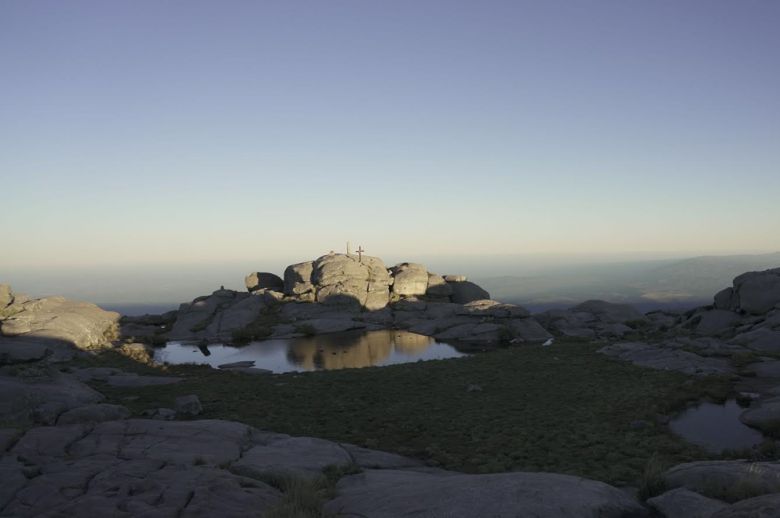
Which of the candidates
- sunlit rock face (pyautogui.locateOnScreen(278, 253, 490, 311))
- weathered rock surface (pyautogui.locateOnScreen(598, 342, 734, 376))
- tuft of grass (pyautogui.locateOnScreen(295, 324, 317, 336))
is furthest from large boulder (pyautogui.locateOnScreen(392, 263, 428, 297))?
weathered rock surface (pyautogui.locateOnScreen(598, 342, 734, 376))

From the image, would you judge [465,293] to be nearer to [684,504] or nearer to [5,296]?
[5,296]

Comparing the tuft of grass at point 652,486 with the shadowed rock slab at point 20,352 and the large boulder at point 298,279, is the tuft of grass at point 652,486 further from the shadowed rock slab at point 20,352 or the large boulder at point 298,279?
the large boulder at point 298,279

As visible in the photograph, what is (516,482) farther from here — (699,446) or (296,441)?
(699,446)

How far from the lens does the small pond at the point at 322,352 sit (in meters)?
44.1

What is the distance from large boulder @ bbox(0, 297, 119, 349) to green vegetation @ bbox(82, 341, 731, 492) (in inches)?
368

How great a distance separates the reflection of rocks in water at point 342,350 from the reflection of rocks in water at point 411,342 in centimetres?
60

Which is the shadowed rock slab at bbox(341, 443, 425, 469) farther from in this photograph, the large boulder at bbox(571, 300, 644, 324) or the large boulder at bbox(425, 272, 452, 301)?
the large boulder at bbox(425, 272, 452, 301)

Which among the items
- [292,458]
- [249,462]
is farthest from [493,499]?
→ [249,462]

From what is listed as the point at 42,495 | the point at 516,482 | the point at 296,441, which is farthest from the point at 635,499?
the point at 42,495

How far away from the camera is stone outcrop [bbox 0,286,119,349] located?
148ft

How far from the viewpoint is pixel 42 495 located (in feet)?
36.8

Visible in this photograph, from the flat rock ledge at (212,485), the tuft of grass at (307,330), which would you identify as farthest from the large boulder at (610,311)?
the flat rock ledge at (212,485)

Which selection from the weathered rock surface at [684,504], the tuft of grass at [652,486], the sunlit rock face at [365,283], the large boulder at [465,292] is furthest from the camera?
the large boulder at [465,292]

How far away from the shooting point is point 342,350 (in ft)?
163
